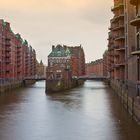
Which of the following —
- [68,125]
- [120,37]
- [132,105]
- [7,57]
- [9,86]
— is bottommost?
[68,125]

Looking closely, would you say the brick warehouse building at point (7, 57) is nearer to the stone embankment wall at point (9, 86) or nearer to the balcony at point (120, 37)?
the stone embankment wall at point (9, 86)

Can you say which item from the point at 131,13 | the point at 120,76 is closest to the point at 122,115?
the point at 131,13

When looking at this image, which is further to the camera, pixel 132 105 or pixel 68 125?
pixel 132 105

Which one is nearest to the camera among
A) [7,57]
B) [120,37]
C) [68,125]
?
[68,125]

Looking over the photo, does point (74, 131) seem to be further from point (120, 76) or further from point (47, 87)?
point (47, 87)

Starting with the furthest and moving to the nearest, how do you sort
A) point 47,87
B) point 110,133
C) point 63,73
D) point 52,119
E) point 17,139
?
point 63,73
point 47,87
point 52,119
point 110,133
point 17,139

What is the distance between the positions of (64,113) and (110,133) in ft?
53.6

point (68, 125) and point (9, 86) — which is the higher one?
point (9, 86)

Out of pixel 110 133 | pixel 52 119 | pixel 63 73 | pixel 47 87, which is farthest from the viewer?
pixel 63 73

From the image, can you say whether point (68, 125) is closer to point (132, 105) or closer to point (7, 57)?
point (132, 105)

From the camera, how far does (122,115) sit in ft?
158

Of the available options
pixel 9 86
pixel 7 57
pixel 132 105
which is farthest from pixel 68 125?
pixel 7 57

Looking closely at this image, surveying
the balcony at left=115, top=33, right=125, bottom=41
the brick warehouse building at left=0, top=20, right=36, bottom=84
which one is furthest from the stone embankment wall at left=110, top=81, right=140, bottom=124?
the brick warehouse building at left=0, top=20, right=36, bottom=84

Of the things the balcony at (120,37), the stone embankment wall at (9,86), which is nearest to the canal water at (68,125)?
the balcony at (120,37)
